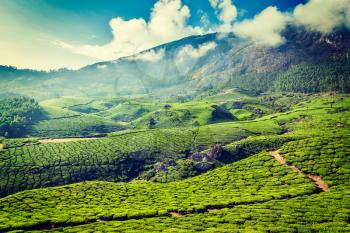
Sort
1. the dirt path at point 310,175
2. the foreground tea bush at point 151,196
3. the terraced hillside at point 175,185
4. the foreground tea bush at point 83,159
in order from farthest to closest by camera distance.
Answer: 1. the foreground tea bush at point 83,159
2. the dirt path at point 310,175
3. the foreground tea bush at point 151,196
4. the terraced hillside at point 175,185

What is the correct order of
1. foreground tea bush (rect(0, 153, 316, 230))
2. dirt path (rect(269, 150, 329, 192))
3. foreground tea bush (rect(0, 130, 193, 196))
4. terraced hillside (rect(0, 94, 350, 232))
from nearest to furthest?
1. terraced hillside (rect(0, 94, 350, 232))
2. foreground tea bush (rect(0, 153, 316, 230))
3. dirt path (rect(269, 150, 329, 192))
4. foreground tea bush (rect(0, 130, 193, 196))

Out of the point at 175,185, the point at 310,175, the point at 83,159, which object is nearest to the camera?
the point at 310,175

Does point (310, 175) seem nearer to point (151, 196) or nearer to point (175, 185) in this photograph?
point (175, 185)

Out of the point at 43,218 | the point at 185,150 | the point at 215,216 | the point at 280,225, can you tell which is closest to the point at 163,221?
the point at 215,216

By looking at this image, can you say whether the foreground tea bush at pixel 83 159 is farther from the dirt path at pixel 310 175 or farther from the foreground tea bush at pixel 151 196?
the dirt path at pixel 310 175

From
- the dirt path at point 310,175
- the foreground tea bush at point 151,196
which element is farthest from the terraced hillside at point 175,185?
the dirt path at point 310,175

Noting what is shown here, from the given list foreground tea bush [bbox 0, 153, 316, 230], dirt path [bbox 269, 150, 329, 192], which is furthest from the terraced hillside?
dirt path [bbox 269, 150, 329, 192]

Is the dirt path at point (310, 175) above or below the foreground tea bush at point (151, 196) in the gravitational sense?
above

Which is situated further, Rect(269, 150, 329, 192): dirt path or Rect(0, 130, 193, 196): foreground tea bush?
Rect(0, 130, 193, 196): foreground tea bush

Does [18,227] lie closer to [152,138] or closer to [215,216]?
[215,216]

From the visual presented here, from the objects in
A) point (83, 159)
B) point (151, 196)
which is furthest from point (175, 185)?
point (83, 159)

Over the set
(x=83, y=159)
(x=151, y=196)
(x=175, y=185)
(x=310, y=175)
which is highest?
(x=310, y=175)

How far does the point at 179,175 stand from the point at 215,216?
56572mm

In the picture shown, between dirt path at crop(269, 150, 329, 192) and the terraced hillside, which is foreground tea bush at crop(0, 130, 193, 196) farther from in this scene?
dirt path at crop(269, 150, 329, 192)
